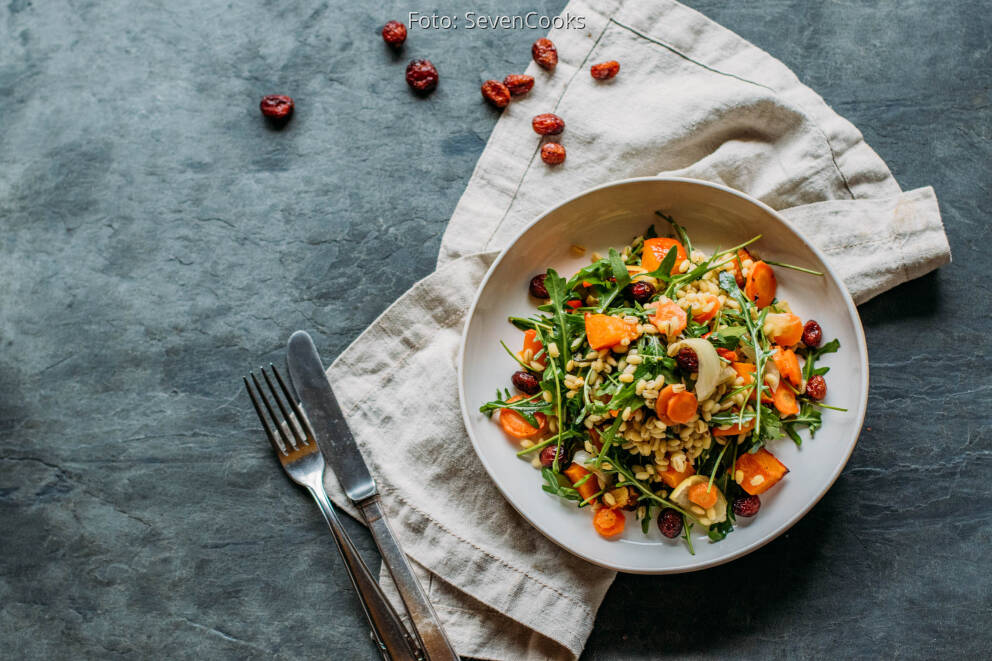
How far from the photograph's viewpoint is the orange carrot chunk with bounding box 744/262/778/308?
2.18m

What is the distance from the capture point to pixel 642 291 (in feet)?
6.84

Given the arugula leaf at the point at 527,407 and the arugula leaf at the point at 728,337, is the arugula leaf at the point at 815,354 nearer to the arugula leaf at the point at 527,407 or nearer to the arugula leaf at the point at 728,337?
the arugula leaf at the point at 728,337

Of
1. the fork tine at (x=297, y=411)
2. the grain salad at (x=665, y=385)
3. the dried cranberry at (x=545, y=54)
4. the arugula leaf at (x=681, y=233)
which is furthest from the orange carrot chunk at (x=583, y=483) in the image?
the dried cranberry at (x=545, y=54)

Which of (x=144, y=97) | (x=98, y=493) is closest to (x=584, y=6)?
(x=144, y=97)

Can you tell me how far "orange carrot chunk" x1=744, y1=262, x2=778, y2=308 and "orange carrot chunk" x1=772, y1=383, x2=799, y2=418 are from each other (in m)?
0.27

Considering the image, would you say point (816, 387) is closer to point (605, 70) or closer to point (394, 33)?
point (605, 70)

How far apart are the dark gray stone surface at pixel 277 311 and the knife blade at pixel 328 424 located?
0.38ft

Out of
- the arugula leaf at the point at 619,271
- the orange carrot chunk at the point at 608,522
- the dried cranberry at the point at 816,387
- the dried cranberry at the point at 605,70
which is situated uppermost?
the dried cranberry at the point at 605,70

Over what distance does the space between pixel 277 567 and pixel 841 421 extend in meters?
1.84

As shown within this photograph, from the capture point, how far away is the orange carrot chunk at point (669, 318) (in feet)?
6.47

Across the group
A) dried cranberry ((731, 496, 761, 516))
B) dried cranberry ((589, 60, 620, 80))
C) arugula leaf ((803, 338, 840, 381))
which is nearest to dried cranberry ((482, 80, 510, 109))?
dried cranberry ((589, 60, 620, 80))

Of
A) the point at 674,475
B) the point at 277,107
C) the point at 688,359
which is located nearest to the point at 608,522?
the point at 674,475

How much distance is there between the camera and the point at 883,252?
2293 mm

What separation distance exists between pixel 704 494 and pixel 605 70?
1407 millimetres
